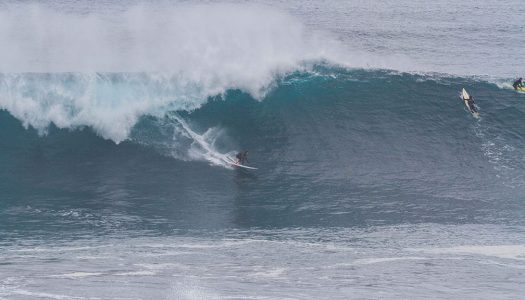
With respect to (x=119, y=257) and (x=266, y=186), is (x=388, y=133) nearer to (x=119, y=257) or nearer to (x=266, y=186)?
(x=266, y=186)

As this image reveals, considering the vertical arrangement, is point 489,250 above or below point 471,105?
below

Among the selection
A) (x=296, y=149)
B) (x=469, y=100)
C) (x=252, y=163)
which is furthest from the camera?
(x=469, y=100)

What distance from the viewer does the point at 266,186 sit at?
121 feet

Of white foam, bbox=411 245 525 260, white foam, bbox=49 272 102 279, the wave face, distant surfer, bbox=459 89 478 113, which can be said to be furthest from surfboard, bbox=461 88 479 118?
white foam, bbox=49 272 102 279

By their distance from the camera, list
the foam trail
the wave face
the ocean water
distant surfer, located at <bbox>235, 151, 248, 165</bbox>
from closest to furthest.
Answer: the ocean water
the wave face
distant surfer, located at <bbox>235, 151, 248, 165</bbox>
the foam trail

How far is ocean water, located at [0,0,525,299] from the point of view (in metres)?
30.0

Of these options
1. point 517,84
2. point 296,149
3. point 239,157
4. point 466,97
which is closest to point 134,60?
point 239,157

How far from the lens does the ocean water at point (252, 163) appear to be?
30.0m

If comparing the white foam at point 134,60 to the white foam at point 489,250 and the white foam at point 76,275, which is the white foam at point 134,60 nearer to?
the white foam at point 76,275

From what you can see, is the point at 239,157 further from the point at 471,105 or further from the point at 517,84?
the point at 517,84

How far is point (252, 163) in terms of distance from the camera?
127 feet

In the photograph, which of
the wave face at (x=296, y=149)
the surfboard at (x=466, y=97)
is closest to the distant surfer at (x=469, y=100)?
the surfboard at (x=466, y=97)

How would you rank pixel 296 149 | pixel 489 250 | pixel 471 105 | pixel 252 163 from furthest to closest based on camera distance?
pixel 471 105 < pixel 296 149 < pixel 252 163 < pixel 489 250

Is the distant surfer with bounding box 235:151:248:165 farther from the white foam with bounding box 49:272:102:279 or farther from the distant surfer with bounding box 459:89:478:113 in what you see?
the distant surfer with bounding box 459:89:478:113
